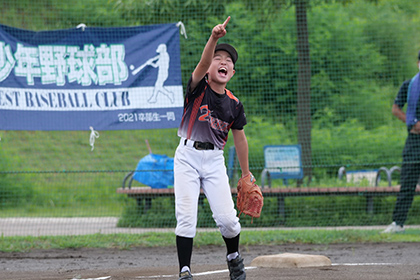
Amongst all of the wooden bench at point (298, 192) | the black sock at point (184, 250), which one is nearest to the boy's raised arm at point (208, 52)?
the black sock at point (184, 250)

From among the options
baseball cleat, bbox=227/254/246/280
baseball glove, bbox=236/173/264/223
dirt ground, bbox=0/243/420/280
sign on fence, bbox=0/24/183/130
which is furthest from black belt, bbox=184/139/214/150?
sign on fence, bbox=0/24/183/130

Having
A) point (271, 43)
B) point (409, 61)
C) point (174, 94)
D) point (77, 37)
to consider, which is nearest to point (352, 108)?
point (271, 43)

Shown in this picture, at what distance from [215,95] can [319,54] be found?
7.81 metres

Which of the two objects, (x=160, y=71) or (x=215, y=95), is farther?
(x=160, y=71)

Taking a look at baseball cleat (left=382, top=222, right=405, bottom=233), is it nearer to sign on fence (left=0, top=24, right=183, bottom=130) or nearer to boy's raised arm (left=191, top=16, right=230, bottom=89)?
sign on fence (left=0, top=24, right=183, bottom=130)

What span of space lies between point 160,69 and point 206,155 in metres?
4.69

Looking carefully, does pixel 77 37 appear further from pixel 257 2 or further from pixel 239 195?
pixel 239 195

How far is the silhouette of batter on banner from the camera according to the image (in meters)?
8.98

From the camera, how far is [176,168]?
460cm

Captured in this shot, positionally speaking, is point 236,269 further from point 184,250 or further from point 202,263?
point 202,263

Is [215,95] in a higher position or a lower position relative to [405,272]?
higher

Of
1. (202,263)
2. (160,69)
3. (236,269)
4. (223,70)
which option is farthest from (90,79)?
(236,269)

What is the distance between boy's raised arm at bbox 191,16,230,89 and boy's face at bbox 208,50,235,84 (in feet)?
0.48

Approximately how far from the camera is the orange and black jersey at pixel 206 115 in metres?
4.62
